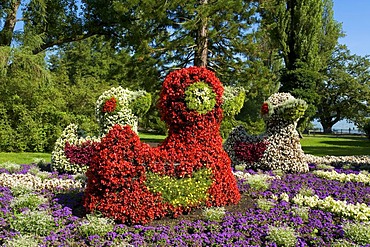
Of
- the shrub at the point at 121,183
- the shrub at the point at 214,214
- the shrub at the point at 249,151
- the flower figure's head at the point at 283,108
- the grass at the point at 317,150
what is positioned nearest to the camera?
the shrub at the point at 121,183

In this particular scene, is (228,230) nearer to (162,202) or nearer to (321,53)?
(162,202)

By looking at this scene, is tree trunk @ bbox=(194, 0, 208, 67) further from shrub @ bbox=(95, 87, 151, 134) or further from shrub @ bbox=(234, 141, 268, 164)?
shrub @ bbox=(95, 87, 151, 134)

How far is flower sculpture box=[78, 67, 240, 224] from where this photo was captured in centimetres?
511

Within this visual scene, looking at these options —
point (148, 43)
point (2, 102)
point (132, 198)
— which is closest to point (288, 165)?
point (132, 198)

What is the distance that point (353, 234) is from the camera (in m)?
4.75

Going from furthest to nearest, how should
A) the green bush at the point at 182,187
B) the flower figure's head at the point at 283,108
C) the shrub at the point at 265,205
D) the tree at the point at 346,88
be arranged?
the tree at the point at 346,88 → the flower figure's head at the point at 283,108 → the shrub at the point at 265,205 → the green bush at the point at 182,187

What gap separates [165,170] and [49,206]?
185 cm

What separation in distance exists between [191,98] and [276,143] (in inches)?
174

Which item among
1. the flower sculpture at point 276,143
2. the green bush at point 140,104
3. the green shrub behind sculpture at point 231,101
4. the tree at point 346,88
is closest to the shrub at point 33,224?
the green shrub behind sculpture at point 231,101

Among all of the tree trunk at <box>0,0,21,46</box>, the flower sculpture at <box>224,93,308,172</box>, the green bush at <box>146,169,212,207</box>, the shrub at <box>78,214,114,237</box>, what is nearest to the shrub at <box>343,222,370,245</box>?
the green bush at <box>146,169,212,207</box>

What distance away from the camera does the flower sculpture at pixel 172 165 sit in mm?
5105

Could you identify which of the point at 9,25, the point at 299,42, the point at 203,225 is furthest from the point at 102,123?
the point at 299,42

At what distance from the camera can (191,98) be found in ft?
19.1

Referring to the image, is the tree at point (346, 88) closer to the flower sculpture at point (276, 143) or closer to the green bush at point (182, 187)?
the flower sculpture at point (276, 143)
